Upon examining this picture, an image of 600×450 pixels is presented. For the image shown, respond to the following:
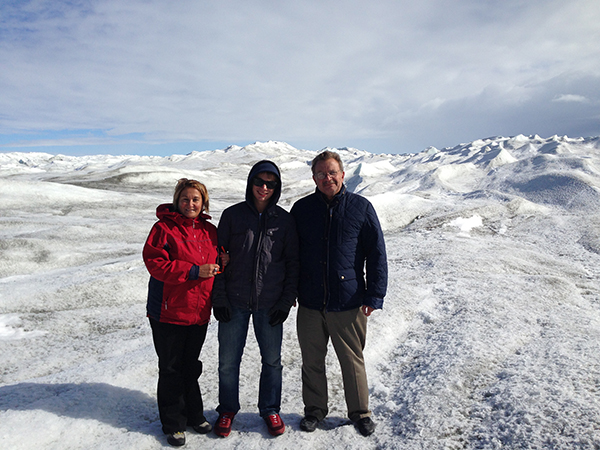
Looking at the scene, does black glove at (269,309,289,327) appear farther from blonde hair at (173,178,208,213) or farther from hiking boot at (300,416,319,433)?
blonde hair at (173,178,208,213)

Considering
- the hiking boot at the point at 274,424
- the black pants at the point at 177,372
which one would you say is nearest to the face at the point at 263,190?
the black pants at the point at 177,372

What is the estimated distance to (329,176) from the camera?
3.79 m

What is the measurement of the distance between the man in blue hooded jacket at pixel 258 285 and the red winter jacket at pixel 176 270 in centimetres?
19

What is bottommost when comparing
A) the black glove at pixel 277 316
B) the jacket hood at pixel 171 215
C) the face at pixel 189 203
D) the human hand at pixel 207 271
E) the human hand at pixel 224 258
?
the black glove at pixel 277 316

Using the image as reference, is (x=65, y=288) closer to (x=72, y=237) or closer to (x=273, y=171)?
(x=72, y=237)

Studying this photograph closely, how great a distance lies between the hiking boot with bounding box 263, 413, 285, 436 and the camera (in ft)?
12.5

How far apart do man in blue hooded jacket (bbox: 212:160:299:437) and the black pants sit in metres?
0.27

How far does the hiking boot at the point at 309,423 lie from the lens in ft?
12.7

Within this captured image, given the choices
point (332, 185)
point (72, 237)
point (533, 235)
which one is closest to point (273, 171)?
point (332, 185)

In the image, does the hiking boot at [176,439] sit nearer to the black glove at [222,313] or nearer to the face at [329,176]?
the black glove at [222,313]

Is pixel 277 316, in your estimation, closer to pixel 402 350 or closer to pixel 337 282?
pixel 337 282

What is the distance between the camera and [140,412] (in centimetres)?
424

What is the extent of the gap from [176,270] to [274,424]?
6.37 feet

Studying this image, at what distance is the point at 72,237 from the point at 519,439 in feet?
59.9
